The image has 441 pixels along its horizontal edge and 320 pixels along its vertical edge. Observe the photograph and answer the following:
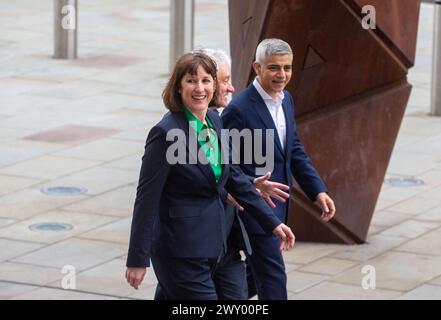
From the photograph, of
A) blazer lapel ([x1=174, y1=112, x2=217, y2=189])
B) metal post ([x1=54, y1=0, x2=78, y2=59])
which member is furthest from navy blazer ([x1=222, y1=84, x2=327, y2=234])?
metal post ([x1=54, y1=0, x2=78, y2=59])

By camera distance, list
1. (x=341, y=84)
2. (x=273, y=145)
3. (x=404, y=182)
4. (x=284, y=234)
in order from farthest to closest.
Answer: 1. (x=404, y=182)
2. (x=341, y=84)
3. (x=273, y=145)
4. (x=284, y=234)

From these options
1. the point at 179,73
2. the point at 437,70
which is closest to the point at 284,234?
the point at 179,73

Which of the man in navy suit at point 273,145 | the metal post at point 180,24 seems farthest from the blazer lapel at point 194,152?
the metal post at point 180,24

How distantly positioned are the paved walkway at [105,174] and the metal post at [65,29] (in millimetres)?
209

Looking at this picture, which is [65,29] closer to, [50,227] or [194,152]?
[50,227]

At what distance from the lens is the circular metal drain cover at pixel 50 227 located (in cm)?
1053

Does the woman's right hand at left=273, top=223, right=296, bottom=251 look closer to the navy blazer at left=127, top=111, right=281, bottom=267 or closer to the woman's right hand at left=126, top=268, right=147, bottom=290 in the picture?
the navy blazer at left=127, top=111, right=281, bottom=267

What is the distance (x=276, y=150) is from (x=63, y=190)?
4.53 m

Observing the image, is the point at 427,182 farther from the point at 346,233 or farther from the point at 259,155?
the point at 259,155

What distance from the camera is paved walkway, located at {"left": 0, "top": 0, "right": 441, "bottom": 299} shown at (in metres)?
9.32

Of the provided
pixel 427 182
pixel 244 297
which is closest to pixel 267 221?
pixel 244 297

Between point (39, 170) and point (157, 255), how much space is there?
6.16 metres

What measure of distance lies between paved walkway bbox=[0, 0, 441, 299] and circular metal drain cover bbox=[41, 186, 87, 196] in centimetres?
10

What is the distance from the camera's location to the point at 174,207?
21.3 feet
